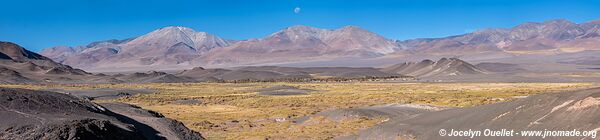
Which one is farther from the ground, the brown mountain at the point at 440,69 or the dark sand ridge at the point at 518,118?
the brown mountain at the point at 440,69

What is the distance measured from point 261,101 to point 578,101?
43.0 metres

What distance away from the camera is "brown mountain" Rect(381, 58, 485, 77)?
13225cm

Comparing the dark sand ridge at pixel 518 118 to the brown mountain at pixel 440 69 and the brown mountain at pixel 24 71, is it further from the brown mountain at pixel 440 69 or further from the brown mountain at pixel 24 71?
the brown mountain at pixel 440 69

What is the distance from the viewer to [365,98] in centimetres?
5966

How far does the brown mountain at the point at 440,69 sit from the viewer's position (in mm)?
132250

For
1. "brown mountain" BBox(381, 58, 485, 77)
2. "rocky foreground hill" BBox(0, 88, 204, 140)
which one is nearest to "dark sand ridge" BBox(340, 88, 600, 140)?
"rocky foreground hill" BBox(0, 88, 204, 140)

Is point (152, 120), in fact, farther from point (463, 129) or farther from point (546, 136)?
point (546, 136)

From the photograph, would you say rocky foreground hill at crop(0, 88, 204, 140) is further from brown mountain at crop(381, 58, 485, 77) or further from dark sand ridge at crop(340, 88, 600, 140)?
brown mountain at crop(381, 58, 485, 77)

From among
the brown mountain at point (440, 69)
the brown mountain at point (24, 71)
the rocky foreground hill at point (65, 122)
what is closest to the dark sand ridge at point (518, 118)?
the rocky foreground hill at point (65, 122)

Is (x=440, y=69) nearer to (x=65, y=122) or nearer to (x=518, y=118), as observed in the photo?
(x=518, y=118)

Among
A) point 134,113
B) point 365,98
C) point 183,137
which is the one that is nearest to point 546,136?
point 183,137

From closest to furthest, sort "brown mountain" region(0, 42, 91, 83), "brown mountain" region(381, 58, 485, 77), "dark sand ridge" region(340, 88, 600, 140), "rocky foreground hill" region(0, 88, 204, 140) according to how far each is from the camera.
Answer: "dark sand ridge" region(340, 88, 600, 140) → "rocky foreground hill" region(0, 88, 204, 140) → "brown mountain" region(0, 42, 91, 83) → "brown mountain" region(381, 58, 485, 77)

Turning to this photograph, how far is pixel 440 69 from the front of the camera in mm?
138125

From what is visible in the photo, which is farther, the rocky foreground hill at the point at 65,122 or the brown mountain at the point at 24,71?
the brown mountain at the point at 24,71
